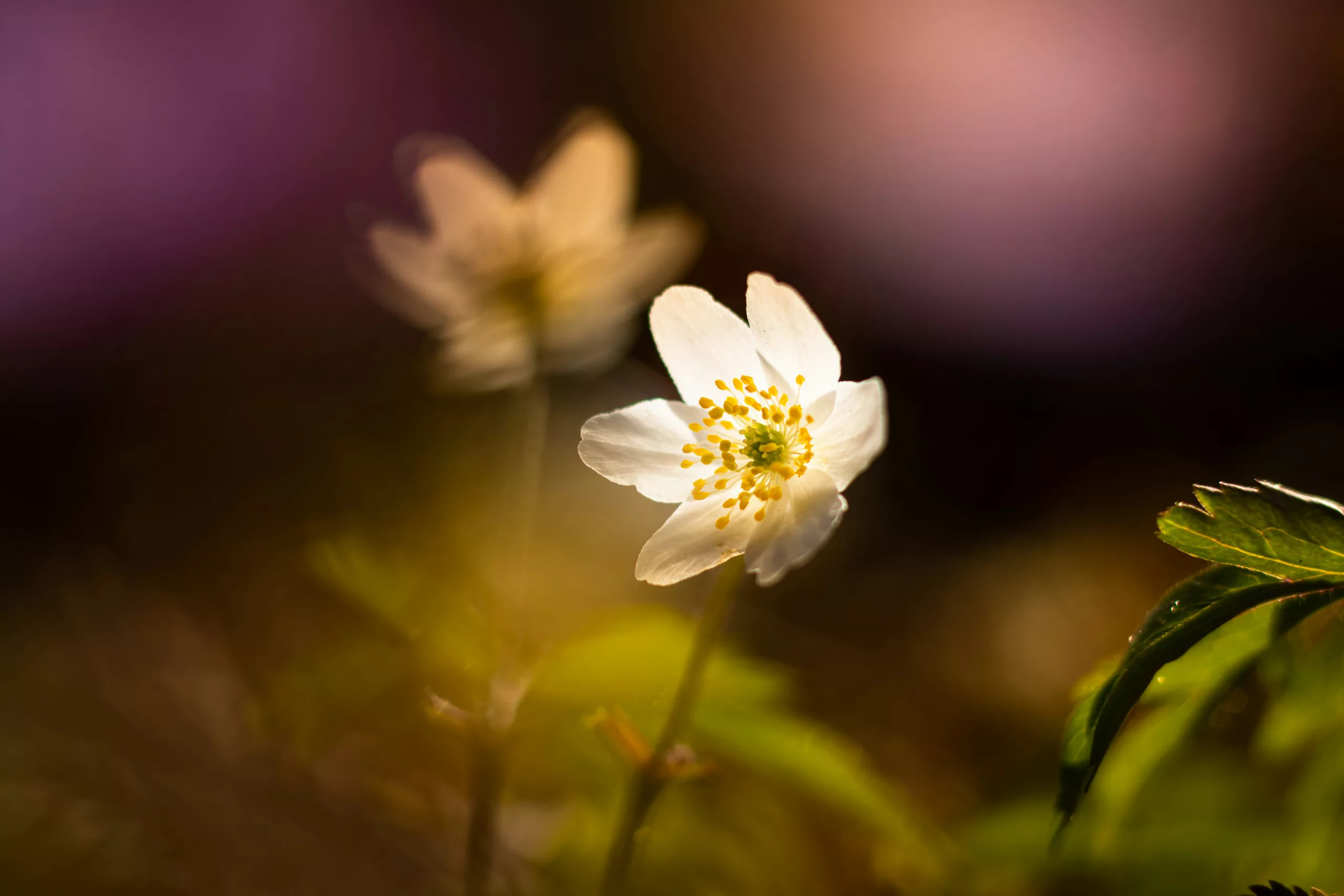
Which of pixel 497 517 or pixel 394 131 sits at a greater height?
pixel 394 131

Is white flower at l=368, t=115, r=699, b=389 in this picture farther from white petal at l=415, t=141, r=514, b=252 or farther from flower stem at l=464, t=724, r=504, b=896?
flower stem at l=464, t=724, r=504, b=896

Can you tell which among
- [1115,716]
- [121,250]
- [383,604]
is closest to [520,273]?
[383,604]

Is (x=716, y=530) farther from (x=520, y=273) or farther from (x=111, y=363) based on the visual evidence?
(x=111, y=363)

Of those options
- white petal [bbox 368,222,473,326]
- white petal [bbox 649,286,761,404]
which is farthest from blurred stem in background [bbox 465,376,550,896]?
white petal [bbox 649,286,761,404]

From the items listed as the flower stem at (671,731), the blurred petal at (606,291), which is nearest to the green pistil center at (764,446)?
the flower stem at (671,731)

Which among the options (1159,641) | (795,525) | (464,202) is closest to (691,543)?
(795,525)

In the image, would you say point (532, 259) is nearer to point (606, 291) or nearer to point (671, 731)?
point (606, 291)
